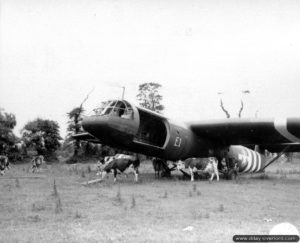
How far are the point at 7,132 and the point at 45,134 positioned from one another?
5581 mm

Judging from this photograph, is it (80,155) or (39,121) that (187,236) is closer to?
(80,155)

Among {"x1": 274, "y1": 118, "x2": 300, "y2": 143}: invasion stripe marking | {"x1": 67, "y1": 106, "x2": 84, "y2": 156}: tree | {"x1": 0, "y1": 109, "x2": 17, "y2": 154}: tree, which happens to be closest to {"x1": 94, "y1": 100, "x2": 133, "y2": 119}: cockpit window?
{"x1": 274, "y1": 118, "x2": 300, "y2": 143}: invasion stripe marking

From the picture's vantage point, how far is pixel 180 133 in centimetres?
1947

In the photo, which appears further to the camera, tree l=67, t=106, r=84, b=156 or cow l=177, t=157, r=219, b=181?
tree l=67, t=106, r=84, b=156

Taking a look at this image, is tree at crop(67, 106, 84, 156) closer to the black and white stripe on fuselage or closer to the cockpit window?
the black and white stripe on fuselage

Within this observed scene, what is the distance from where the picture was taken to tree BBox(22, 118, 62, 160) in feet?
155

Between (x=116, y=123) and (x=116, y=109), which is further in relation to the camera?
(x=116, y=109)

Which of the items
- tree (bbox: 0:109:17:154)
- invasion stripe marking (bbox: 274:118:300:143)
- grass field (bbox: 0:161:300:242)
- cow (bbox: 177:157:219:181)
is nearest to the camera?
grass field (bbox: 0:161:300:242)

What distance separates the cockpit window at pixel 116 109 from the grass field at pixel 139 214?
322 cm

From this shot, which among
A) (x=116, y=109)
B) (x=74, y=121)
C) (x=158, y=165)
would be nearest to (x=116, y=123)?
(x=116, y=109)

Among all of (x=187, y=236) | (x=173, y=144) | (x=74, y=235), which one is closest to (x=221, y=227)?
(x=187, y=236)

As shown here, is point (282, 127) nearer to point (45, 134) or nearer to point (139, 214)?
point (139, 214)

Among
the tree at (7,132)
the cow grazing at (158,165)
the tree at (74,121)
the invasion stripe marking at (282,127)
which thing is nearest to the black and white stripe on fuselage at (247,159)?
the cow grazing at (158,165)

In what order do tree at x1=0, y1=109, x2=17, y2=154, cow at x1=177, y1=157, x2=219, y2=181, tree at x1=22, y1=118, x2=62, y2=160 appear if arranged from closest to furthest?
cow at x1=177, y1=157, x2=219, y2=181 → tree at x1=0, y1=109, x2=17, y2=154 → tree at x1=22, y1=118, x2=62, y2=160
